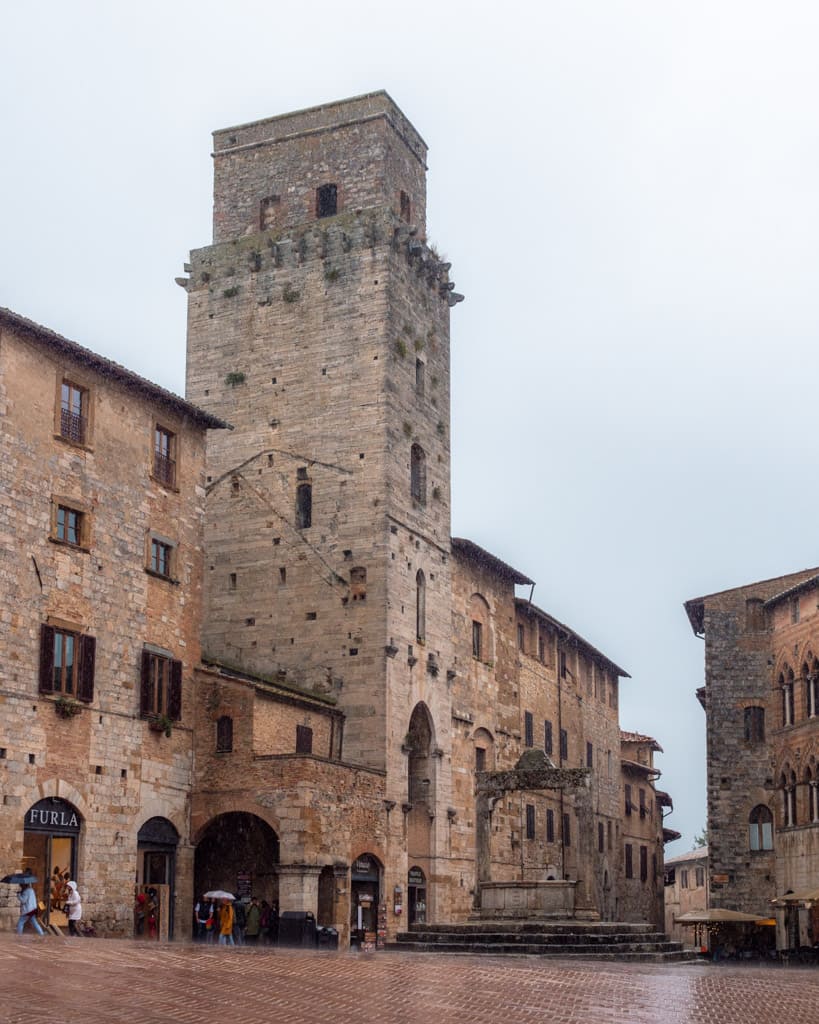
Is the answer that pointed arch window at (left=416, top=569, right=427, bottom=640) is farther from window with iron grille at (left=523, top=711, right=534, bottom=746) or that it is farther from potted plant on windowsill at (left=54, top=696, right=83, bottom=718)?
potted plant on windowsill at (left=54, top=696, right=83, bottom=718)

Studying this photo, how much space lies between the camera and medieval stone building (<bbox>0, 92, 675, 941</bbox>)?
1220 inches

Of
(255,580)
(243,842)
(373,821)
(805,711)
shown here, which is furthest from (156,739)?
(805,711)

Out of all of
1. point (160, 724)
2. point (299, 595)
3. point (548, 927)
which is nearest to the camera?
point (548, 927)

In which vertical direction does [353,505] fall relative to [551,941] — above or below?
above

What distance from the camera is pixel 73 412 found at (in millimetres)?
31234

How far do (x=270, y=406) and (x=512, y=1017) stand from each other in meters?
27.3

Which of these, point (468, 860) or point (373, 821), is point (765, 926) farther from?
point (373, 821)

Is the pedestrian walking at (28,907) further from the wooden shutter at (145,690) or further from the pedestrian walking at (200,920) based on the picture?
the pedestrian walking at (200,920)

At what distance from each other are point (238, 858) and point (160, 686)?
4847 mm

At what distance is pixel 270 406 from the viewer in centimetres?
4181

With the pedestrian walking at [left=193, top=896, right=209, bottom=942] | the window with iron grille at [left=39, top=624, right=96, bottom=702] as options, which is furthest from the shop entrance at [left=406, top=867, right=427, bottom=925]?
the window with iron grille at [left=39, top=624, right=96, bottom=702]

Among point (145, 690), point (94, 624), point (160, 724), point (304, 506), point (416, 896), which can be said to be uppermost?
point (304, 506)

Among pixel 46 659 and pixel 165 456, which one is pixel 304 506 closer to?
pixel 165 456

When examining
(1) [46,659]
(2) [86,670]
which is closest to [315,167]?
(2) [86,670]
